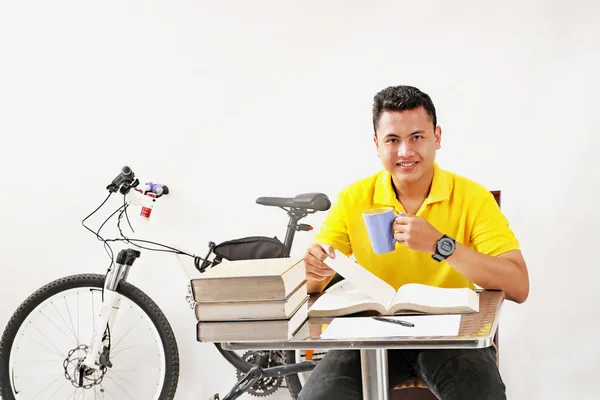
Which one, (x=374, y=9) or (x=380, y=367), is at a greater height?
(x=374, y=9)

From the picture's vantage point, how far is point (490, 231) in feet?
5.79

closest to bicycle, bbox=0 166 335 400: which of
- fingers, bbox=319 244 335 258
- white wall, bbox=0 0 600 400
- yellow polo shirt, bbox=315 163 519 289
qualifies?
white wall, bbox=0 0 600 400

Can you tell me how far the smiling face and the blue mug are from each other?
339mm

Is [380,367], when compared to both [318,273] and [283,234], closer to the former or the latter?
[318,273]

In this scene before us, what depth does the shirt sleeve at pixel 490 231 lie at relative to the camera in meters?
1.73

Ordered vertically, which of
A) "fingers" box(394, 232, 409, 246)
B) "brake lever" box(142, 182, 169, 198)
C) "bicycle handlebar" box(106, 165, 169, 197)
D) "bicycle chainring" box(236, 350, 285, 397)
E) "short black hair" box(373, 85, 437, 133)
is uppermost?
"short black hair" box(373, 85, 437, 133)

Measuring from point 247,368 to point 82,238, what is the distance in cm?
90

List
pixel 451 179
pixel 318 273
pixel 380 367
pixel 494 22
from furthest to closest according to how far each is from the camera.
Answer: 1. pixel 494 22
2. pixel 451 179
3. pixel 318 273
4. pixel 380 367

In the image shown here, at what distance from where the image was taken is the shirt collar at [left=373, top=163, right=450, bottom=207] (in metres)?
1.82

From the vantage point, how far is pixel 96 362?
2.55m

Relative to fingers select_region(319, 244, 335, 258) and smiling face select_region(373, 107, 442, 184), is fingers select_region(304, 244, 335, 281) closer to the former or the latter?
fingers select_region(319, 244, 335, 258)

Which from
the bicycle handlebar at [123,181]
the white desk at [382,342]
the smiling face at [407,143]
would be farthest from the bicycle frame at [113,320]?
the white desk at [382,342]

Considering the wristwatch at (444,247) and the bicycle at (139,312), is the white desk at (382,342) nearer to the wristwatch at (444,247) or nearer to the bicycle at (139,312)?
the wristwatch at (444,247)

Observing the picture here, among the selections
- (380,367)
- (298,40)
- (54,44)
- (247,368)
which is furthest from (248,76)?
(380,367)
